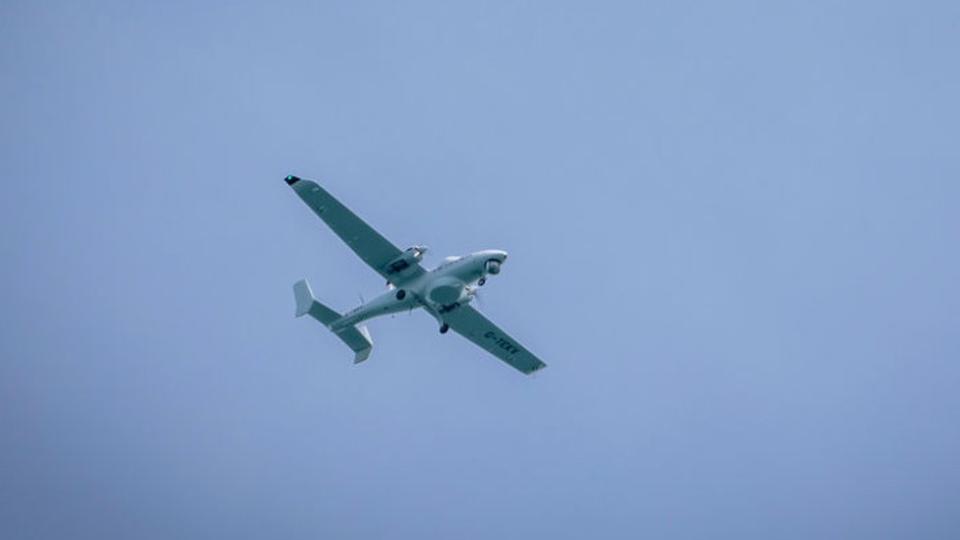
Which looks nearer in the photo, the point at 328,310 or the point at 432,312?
the point at 432,312

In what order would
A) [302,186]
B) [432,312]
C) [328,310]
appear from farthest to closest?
1. [328,310]
2. [432,312]
3. [302,186]

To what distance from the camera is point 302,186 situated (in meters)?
38.7

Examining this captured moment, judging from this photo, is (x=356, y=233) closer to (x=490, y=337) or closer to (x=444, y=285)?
(x=444, y=285)

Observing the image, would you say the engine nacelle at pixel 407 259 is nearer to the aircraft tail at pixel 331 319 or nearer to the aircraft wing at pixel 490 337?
the aircraft wing at pixel 490 337

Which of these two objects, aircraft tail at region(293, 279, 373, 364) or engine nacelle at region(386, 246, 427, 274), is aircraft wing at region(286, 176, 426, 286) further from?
aircraft tail at region(293, 279, 373, 364)

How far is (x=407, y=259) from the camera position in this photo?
1607 inches

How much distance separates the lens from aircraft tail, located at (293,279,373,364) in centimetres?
4597

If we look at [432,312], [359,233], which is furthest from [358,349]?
[359,233]

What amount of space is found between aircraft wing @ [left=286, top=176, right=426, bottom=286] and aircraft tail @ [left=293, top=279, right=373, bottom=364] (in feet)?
19.3

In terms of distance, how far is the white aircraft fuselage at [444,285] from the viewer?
3938 cm

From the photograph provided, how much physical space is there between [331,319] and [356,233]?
7744 millimetres

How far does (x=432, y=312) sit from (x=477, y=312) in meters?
2.41

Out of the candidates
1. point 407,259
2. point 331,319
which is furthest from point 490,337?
point 331,319

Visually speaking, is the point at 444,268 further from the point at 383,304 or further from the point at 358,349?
the point at 358,349
